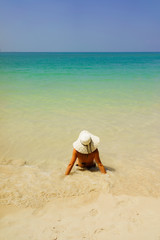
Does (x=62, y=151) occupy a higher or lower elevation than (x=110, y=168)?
higher

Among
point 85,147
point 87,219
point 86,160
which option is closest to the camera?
point 87,219

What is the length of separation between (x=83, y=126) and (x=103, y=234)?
3.77 meters

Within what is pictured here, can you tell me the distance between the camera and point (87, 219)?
2.33 m

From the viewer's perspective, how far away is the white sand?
82.5 inches

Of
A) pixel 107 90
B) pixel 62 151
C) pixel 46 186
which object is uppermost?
pixel 107 90

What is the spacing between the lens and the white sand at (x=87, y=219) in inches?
82.5

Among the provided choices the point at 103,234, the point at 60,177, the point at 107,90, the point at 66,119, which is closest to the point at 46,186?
the point at 60,177

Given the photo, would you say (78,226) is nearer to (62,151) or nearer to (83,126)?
(62,151)

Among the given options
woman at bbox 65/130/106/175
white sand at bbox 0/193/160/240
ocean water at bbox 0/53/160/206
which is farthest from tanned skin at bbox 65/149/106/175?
white sand at bbox 0/193/160/240

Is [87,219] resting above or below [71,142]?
below

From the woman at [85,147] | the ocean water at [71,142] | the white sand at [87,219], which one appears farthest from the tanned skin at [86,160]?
the white sand at [87,219]

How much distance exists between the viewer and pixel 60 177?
3.21m

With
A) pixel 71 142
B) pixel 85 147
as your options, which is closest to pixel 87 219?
pixel 85 147

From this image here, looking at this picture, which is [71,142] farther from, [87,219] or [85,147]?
[87,219]
